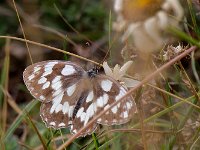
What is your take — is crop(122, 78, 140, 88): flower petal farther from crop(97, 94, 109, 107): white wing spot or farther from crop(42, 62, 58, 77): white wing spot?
crop(42, 62, 58, 77): white wing spot

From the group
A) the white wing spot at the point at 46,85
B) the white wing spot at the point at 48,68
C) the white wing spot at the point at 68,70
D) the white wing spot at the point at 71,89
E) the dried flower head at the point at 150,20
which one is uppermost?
the dried flower head at the point at 150,20

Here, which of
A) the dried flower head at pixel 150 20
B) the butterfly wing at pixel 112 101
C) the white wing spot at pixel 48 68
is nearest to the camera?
the dried flower head at pixel 150 20

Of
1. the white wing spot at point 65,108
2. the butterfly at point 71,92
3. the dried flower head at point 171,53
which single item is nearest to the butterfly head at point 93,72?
the butterfly at point 71,92

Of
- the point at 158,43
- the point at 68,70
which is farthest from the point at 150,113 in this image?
the point at 158,43

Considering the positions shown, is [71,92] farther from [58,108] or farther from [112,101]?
[112,101]

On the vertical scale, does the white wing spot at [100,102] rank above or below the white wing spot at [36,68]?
below

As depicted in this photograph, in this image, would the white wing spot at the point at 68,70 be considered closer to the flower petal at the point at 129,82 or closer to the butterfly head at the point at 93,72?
the butterfly head at the point at 93,72

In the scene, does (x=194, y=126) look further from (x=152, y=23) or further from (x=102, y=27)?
(x=102, y=27)

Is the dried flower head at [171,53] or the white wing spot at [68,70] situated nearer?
the dried flower head at [171,53]
